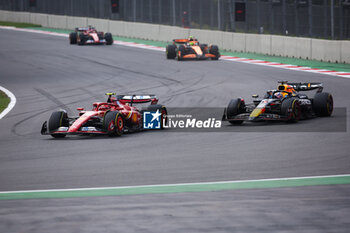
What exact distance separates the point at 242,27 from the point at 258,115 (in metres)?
28.5

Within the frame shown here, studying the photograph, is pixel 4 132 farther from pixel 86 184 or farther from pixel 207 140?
pixel 86 184

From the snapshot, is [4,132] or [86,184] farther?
[4,132]

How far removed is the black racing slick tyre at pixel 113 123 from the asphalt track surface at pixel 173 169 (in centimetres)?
22

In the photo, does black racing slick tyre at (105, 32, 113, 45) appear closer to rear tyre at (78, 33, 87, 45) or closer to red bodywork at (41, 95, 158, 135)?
rear tyre at (78, 33, 87, 45)

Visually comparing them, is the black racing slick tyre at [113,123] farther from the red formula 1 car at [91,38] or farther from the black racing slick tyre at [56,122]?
the red formula 1 car at [91,38]

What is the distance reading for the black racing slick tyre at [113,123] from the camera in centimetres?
1475

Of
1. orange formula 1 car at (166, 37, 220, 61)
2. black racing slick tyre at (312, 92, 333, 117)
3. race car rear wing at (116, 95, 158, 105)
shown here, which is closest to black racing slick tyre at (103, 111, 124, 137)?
race car rear wing at (116, 95, 158, 105)

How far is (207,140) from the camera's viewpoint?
47.3ft

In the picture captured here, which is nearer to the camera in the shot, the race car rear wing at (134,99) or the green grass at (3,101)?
the race car rear wing at (134,99)

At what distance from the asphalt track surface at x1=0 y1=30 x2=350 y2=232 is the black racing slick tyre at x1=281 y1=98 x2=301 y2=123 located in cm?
29

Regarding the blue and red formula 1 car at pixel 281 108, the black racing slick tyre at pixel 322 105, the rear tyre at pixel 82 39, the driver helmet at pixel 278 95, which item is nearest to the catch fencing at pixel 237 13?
the rear tyre at pixel 82 39

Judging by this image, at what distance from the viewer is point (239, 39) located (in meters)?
38.2

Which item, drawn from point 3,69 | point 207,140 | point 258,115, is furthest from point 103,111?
point 3,69

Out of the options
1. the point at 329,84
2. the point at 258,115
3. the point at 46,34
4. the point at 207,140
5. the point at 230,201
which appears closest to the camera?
the point at 230,201
